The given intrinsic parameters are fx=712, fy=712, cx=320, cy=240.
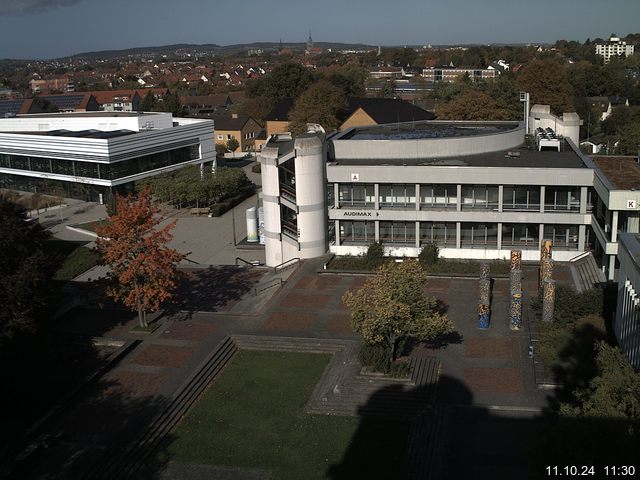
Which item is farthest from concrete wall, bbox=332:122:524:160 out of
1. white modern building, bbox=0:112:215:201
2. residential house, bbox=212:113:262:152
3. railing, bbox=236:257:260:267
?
residential house, bbox=212:113:262:152

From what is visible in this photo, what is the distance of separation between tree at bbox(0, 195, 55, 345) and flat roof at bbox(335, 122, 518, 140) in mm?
23337

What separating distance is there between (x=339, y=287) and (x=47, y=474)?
1812 cm

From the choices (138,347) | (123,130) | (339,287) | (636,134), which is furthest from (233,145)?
(138,347)

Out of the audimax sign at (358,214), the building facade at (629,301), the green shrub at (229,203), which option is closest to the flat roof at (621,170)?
the building facade at (629,301)

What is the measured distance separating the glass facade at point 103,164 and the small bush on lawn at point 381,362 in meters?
40.8

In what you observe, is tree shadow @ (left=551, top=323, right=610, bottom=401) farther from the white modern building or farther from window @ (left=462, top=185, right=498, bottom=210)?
the white modern building

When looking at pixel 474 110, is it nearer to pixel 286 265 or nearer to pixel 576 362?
pixel 286 265

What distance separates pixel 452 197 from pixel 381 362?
16.8 m

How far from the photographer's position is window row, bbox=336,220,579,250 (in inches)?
1574

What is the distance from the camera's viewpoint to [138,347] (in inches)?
1163

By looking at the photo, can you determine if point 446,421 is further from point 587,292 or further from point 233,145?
point 233,145

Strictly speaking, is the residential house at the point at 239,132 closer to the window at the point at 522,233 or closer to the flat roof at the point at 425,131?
the flat roof at the point at 425,131

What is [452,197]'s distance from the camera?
134 ft

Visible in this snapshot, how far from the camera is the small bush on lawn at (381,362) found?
26161 millimetres
